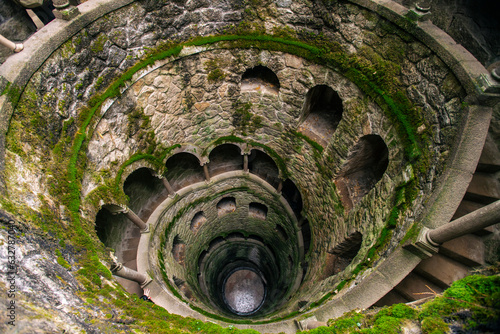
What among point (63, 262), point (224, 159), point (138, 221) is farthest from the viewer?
point (224, 159)

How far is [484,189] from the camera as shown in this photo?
18.4 ft

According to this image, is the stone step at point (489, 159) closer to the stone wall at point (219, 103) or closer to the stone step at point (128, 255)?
the stone wall at point (219, 103)

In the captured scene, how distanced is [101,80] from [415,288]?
29.5ft

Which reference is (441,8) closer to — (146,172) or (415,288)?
(415,288)

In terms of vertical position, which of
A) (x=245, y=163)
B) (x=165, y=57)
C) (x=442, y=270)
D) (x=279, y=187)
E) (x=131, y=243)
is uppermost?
(x=165, y=57)

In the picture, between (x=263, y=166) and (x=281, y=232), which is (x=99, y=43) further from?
(x=281, y=232)

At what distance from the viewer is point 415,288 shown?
5.65m

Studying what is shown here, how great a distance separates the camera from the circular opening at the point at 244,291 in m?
16.2

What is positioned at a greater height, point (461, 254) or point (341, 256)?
point (341, 256)

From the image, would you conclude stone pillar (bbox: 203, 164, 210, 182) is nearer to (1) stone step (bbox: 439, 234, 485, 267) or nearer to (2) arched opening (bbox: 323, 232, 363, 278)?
(2) arched opening (bbox: 323, 232, 363, 278)

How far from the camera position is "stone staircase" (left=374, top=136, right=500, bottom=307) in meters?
5.23

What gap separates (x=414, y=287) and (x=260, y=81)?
25.7 feet

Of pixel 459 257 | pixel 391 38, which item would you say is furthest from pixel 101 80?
pixel 459 257

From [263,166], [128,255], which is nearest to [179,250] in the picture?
[128,255]
